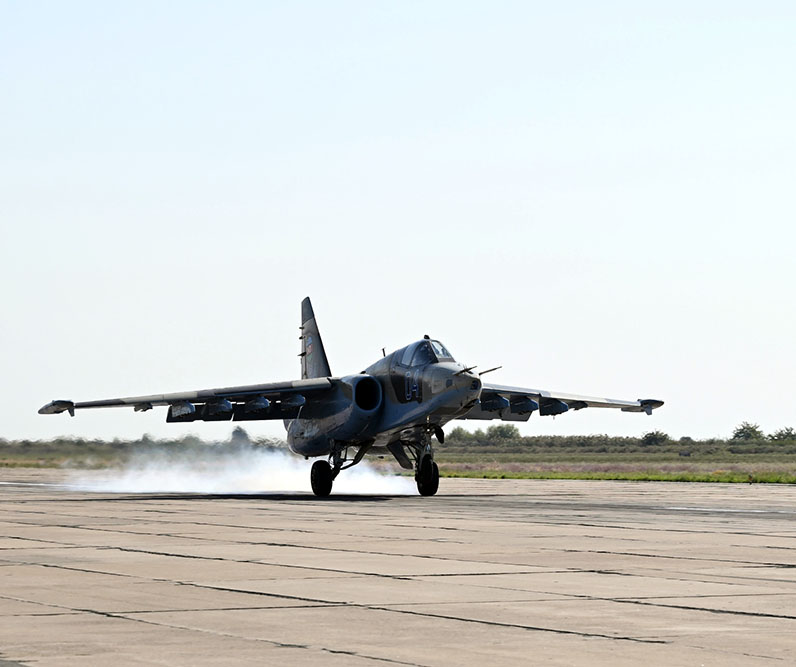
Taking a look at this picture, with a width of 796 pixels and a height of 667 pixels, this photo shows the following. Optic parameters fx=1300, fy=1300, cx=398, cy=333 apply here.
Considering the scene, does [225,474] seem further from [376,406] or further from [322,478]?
[376,406]

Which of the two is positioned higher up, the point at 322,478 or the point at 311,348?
the point at 311,348

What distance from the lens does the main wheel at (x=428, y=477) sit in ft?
108

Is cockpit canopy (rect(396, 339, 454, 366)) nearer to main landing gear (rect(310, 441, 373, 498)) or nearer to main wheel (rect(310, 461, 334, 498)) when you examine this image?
main landing gear (rect(310, 441, 373, 498))

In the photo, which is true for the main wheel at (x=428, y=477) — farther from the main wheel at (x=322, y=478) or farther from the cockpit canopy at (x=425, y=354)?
the main wheel at (x=322, y=478)

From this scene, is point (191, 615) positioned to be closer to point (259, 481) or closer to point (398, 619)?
point (398, 619)

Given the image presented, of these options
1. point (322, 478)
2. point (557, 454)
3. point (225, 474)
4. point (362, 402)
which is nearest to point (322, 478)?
point (322, 478)

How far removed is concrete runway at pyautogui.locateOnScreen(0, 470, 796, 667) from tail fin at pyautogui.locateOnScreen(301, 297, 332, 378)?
57.7ft

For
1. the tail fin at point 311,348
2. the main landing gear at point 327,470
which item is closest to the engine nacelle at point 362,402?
the main landing gear at point 327,470

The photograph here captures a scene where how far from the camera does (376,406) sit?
110ft

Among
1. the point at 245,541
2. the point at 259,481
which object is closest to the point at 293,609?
the point at 245,541

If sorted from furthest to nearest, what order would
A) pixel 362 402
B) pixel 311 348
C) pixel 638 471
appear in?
pixel 638 471 < pixel 311 348 < pixel 362 402

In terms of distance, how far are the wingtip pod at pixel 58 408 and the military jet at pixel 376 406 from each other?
3 cm

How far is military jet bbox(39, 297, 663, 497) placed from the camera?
31109 mm

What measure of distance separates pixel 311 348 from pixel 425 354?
10908 millimetres
